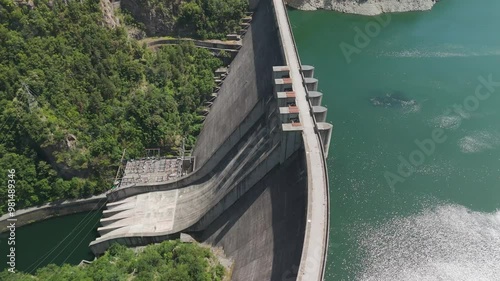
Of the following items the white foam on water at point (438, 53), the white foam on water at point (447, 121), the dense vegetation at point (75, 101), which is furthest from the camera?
the white foam on water at point (438, 53)

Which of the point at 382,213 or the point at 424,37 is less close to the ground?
the point at 424,37

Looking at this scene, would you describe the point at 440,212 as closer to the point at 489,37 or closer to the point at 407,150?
the point at 407,150

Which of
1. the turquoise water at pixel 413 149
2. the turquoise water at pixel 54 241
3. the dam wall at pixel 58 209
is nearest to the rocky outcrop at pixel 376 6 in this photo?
the turquoise water at pixel 413 149

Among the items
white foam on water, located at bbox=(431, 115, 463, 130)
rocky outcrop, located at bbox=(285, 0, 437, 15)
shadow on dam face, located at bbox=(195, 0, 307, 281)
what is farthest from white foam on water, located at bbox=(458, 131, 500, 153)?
rocky outcrop, located at bbox=(285, 0, 437, 15)

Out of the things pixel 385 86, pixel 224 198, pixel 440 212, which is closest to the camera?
pixel 224 198

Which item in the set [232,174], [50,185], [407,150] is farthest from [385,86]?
[50,185]

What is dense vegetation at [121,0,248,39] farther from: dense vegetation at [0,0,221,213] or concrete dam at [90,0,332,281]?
concrete dam at [90,0,332,281]

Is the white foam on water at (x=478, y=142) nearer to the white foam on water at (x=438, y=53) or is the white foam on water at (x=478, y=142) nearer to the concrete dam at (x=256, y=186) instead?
the white foam on water at (x=438, y=53)
